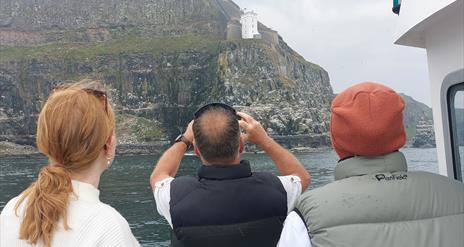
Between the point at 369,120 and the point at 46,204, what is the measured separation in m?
1.23

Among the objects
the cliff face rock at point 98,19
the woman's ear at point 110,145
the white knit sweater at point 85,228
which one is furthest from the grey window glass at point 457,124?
the cliff face rock at point 98,19

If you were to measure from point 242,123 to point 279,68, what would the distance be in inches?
5957

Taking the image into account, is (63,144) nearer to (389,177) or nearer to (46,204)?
(46,204)

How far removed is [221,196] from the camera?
244 centimetres

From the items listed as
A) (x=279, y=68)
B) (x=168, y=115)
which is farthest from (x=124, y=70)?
(x=279, y=68)

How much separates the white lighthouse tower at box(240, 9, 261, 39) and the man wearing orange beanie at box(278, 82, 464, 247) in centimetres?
15379

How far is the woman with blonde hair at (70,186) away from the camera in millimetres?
1681

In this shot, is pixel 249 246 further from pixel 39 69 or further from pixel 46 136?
pixel 39 69

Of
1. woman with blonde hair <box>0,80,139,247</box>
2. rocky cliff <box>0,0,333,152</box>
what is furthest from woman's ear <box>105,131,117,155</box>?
rocky cliff <box>0,0,333,152</box>

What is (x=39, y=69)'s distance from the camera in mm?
154500

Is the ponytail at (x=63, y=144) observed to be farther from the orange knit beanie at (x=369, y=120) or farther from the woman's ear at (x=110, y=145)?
the orange knit beanie at (x=369, y=120)

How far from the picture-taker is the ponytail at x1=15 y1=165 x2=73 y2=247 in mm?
1671

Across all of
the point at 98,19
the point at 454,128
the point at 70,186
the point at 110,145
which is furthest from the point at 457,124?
the point at 98,19

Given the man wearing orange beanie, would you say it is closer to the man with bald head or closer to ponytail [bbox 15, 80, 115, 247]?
the man with bald head
